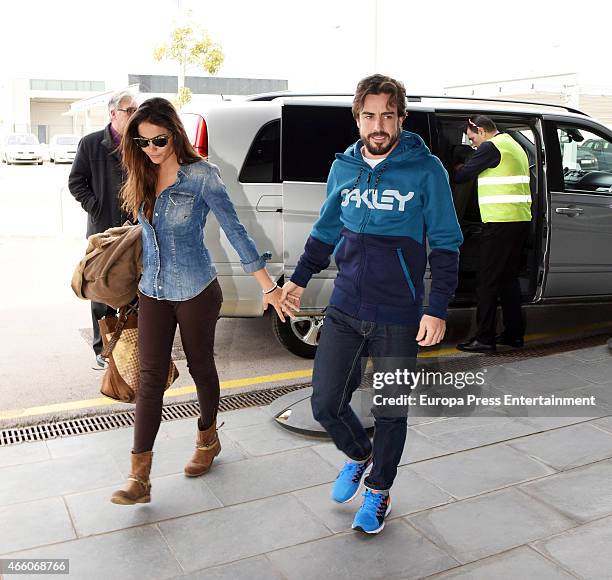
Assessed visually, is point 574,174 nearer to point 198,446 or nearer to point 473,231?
point 473,231

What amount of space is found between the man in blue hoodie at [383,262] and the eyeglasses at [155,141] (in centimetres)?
76

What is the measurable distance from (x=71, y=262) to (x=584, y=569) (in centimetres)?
859

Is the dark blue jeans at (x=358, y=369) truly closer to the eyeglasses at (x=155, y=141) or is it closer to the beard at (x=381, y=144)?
the beard at (x=381, y=144)

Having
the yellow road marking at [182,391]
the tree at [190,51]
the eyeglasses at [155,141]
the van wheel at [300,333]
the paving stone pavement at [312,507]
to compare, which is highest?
the tree at [190,51]

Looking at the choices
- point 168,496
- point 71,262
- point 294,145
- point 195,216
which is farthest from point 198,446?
point 71,262

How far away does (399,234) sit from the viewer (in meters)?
2.93

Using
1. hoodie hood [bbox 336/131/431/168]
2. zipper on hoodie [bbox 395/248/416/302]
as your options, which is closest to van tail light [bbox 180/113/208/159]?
hoodie hood [bbox 336/131/431/168]

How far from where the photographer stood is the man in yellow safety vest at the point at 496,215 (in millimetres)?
5680

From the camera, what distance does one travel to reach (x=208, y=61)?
82.7 ft

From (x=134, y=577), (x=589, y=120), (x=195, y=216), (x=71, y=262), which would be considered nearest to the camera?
(x=134, y=577)

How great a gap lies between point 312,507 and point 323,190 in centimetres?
253

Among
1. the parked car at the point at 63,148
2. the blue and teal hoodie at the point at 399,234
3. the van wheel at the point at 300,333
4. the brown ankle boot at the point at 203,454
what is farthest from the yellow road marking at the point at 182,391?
the parked car at the point at 63,148

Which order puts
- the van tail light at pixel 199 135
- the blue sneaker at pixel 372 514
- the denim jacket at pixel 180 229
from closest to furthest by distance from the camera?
the blue sneaker at pixel 372 514, the denim jacket at pixel 180 229, the van tail light at pixel 199 135

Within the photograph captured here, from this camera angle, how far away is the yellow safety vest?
18.6 ft
